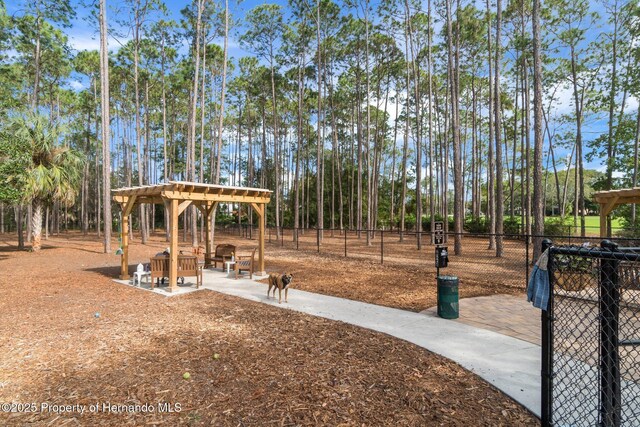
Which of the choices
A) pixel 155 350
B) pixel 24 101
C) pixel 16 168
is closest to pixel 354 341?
pixel 155 350

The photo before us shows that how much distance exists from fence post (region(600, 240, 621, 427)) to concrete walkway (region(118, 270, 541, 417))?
3.10ft

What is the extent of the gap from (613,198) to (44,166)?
23.7 meters

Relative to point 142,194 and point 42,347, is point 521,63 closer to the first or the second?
point 142,194

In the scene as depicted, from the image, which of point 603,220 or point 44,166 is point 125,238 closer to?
point 44,166

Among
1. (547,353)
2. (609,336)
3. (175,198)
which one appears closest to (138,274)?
(175,198)

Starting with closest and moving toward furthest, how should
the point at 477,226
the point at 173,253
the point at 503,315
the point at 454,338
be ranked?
the point at 454,338 < the point at 503,315 < the point at 173,253 < the point at 477,226

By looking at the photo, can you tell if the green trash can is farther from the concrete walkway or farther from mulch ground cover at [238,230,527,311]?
mulch ground cover at [238,230,527,311]

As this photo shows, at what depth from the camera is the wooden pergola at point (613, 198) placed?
30.8 feet

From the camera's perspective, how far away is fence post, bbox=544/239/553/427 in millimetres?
2252

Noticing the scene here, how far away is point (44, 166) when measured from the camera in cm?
1644

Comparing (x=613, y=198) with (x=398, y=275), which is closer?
(x=613, y=198)

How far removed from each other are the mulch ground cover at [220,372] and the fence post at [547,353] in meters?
0.65

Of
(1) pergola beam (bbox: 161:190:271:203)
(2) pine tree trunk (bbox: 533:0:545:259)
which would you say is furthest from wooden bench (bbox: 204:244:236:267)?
(2) pine tree trunk (bbox: 533:0:545:259)

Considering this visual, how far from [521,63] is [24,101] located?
36.5m
